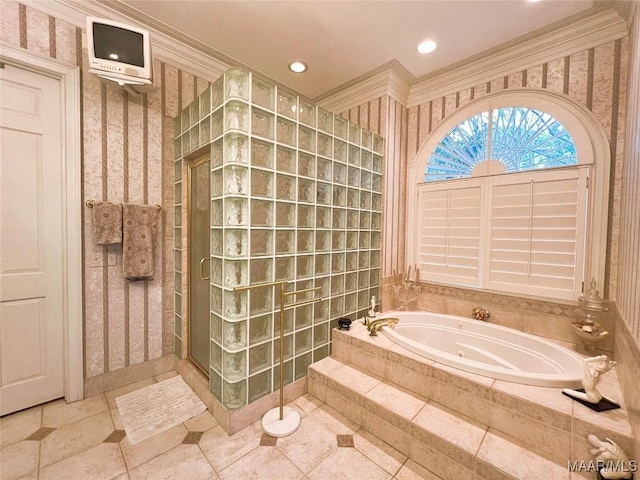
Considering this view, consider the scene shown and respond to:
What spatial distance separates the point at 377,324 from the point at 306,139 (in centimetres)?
165

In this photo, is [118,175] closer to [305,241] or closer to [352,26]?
[305,241]

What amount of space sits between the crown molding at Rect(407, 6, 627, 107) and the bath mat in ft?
11.5

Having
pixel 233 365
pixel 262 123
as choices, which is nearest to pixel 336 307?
pixel 233 365

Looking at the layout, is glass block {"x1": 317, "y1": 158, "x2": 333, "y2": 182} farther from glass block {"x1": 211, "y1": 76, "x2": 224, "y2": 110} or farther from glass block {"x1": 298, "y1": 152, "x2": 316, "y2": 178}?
glass block {"x1": 211, "y1": 76, "x2": 224, "y2": 110}

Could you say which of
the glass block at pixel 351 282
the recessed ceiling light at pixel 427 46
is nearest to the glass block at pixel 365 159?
the recessed ceiling light at pixel 427 46

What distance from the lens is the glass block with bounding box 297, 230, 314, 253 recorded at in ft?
6.34

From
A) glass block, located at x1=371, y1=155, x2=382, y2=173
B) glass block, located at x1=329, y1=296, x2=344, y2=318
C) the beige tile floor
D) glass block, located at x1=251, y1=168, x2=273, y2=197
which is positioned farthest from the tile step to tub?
glass block, located at x1=371, y1=155, x2=382, y2=173

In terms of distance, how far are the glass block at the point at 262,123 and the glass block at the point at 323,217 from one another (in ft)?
2.22

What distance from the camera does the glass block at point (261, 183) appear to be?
1.61 m

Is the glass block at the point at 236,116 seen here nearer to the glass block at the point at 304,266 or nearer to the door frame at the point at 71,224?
the glass block at the point at 304,266

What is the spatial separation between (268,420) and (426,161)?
2.74 meters

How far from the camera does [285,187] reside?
183 centimetres

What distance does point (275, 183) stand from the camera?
1.73 meters

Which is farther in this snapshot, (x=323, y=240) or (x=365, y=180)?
(x=365, y=180)
